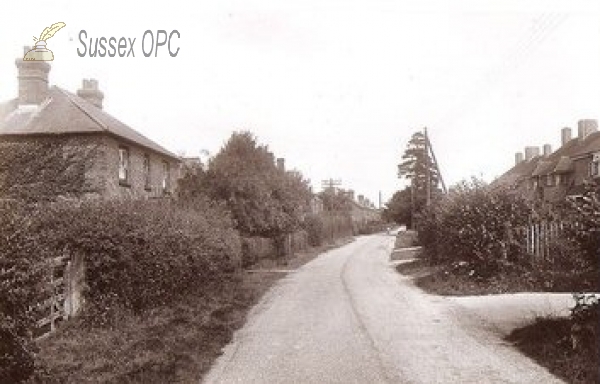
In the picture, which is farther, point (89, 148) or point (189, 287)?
point (89, 148)

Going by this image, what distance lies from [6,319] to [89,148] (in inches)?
719

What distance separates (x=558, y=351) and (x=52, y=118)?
21276mm

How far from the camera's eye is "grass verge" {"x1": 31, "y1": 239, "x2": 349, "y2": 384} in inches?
306

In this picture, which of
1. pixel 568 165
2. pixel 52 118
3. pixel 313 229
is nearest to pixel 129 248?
pixel 52 118

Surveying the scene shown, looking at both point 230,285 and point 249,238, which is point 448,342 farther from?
point 249,238

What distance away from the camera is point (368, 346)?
1000 cm

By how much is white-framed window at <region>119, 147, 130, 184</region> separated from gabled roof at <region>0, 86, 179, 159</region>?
0.65 meters

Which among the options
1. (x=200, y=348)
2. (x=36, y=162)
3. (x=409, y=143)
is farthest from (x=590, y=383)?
(x=409, y=143)

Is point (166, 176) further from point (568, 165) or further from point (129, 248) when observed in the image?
point (568, 165)

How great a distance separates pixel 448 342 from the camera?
407 inches

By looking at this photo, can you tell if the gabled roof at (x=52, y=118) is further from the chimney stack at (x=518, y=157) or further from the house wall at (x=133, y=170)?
the chimney stack at (x=518, y=157)

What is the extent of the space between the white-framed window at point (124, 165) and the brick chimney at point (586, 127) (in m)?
38.4

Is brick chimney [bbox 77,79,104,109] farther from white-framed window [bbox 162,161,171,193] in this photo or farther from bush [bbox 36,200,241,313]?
bush [bbox 36,200,241,313]

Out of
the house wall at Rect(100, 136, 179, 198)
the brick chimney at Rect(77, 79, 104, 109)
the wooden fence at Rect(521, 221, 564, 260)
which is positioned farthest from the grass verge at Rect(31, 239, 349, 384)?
the brick chimney at Rect(77, 79, 104, 109)
